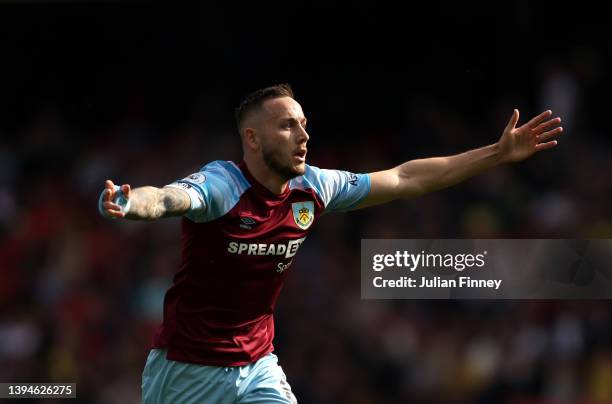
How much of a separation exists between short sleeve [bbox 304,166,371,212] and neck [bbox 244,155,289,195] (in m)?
0.24

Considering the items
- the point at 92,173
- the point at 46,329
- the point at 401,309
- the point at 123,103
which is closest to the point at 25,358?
the point at 46,329

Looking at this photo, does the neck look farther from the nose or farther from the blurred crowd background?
the blurred crowd background

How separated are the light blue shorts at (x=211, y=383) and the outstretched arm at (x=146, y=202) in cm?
98

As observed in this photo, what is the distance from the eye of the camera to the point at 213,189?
5520 mm

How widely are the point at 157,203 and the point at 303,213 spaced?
1.17 metres

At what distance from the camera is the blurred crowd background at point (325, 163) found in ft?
33.2

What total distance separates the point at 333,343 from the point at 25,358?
315cm

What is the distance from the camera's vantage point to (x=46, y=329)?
441 inches

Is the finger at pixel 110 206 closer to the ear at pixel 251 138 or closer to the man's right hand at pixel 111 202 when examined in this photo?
the man's right hand at pixel 111 202

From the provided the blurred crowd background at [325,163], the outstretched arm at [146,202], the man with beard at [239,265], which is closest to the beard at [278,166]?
the man with beard at [239,265]

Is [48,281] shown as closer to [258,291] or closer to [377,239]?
[377,239]

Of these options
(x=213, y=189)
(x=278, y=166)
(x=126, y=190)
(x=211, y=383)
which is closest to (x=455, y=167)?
(x=278, y=166)

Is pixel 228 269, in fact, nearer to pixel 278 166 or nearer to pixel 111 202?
pixel 278 166

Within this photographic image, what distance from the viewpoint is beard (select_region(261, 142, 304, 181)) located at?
5.81 meters
